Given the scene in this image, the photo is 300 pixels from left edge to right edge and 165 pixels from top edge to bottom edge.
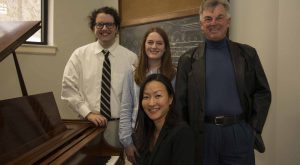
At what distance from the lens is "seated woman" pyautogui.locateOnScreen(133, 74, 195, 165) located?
1.43 m

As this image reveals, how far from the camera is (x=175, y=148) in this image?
4.69ft

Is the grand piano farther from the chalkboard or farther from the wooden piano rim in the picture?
the chalkboard

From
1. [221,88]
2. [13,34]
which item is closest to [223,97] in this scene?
[221,88]

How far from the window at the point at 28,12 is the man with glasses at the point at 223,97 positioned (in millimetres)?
2319

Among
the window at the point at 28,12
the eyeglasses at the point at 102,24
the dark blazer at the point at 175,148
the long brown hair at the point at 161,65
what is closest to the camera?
the dark blazer at the point at 175,148

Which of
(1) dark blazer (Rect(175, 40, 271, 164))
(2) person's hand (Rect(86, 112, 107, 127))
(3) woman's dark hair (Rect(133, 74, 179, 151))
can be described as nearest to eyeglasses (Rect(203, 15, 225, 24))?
(1) dark blazer (Rect(175, 40, 271, 164))

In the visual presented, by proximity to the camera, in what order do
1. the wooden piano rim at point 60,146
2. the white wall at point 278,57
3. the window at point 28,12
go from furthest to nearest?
1. the window at point 28,12
2. the white wall at point 278,57
3. the wooden piano rim at point 60,146

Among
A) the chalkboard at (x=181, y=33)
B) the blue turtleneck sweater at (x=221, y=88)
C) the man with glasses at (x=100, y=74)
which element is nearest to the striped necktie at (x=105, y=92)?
the man with glasses at (x=100, y=74)

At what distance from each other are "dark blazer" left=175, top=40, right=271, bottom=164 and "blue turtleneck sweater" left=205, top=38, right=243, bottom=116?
29mm

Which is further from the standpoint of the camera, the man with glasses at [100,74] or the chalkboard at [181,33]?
the chalkboard at [181,33]

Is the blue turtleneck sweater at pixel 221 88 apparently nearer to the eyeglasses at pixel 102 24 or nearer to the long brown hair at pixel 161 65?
the long brown hair at pixel 161 65

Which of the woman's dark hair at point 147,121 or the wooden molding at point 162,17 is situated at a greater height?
the wooden molding at point 162,17

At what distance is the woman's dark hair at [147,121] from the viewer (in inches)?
62.7

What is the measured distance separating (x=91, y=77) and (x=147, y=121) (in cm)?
80
